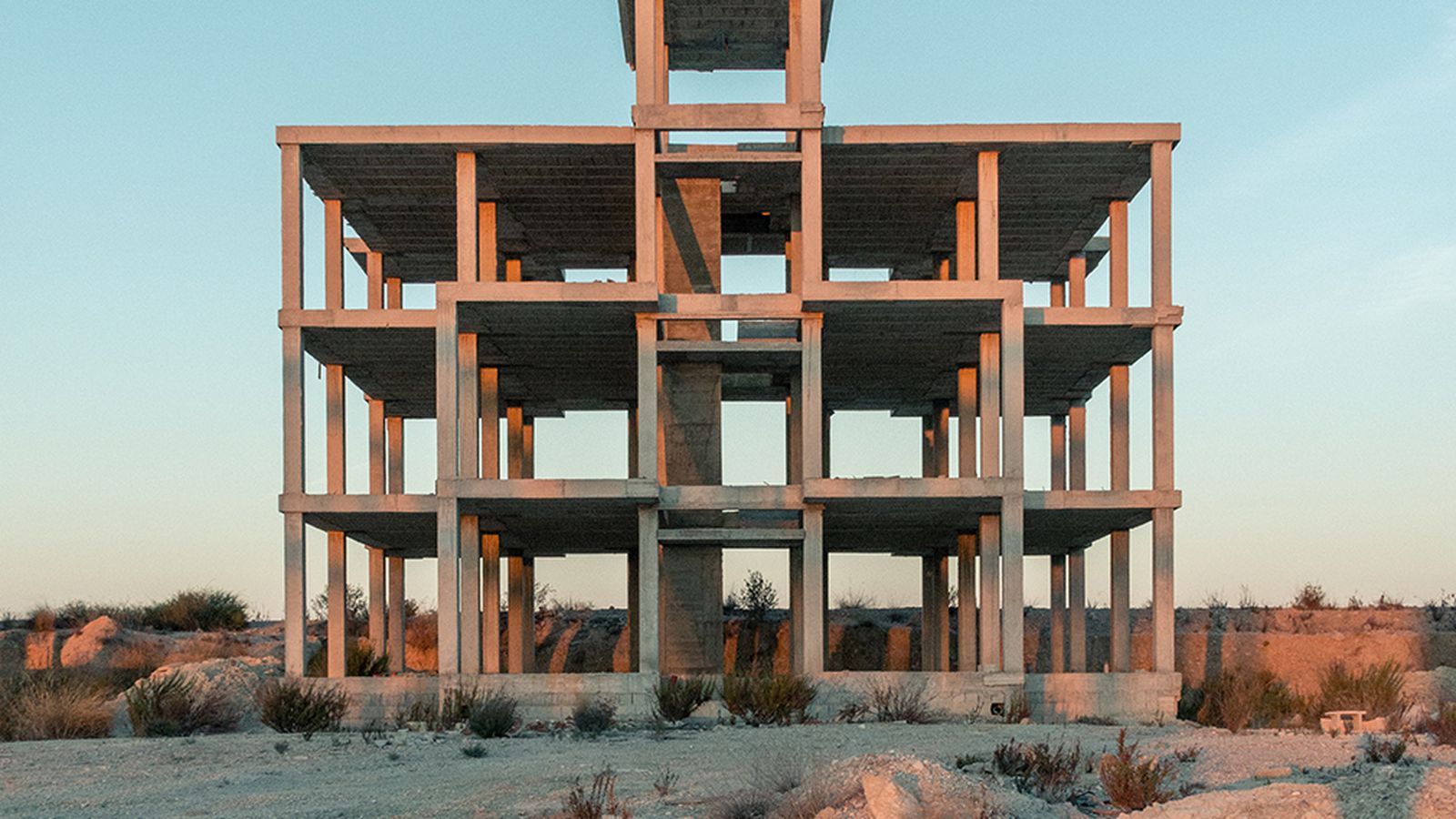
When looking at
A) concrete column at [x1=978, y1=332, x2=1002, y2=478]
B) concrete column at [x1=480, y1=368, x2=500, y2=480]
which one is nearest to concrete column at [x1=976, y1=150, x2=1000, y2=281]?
concrete column at [x1=978, y1=332, x2=1002, y2=478]

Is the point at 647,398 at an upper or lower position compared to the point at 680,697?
upper

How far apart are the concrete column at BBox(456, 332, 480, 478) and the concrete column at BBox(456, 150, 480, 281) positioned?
57.1 inches

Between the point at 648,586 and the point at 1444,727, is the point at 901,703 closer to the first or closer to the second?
the point at 648,586

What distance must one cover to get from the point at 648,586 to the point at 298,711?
6.20 m

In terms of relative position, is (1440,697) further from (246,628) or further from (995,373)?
(246,628)

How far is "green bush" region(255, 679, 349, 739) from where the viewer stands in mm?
24188

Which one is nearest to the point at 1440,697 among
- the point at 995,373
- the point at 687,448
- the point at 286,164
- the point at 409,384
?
the point at 995,373

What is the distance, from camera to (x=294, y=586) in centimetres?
2903

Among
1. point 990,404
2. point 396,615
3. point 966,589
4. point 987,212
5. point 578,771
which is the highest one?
point 987,212

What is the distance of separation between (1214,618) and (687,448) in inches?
856

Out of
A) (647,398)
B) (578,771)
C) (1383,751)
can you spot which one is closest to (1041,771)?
(578,771)

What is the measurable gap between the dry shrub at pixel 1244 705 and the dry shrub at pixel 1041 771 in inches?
314

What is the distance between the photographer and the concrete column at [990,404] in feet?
99.2

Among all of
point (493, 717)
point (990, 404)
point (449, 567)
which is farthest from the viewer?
point (990, 404)
